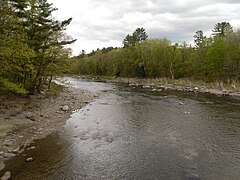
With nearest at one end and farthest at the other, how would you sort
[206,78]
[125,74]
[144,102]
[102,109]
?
[102,109] → [144,102] → [206,78] → [125,74]

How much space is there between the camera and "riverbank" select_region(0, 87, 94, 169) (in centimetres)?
1786

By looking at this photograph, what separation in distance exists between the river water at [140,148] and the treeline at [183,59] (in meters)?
21.0

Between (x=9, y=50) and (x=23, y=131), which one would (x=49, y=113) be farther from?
(x=9, y=50)

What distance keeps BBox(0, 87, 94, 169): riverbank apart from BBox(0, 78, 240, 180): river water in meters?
0.93

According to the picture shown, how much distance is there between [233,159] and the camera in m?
16.1

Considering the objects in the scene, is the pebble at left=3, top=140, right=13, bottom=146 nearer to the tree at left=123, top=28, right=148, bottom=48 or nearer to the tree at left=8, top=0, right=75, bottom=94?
the tree at left=8, top=0, right=75, bottom=94

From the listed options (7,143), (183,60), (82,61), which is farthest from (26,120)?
(82,61)

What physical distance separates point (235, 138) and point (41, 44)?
2229 centimetres

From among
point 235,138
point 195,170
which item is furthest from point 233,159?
point 235,138

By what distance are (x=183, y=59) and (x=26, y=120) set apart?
60447 mm

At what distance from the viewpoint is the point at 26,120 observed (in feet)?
78.2

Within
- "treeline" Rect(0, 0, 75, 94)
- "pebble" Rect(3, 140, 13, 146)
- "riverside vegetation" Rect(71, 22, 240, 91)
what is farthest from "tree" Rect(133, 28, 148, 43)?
"pebble" Rect(3, 140, 13, 146)

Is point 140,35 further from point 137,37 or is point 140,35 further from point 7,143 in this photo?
point 7,143

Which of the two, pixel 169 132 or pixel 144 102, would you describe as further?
pixel 144 102
